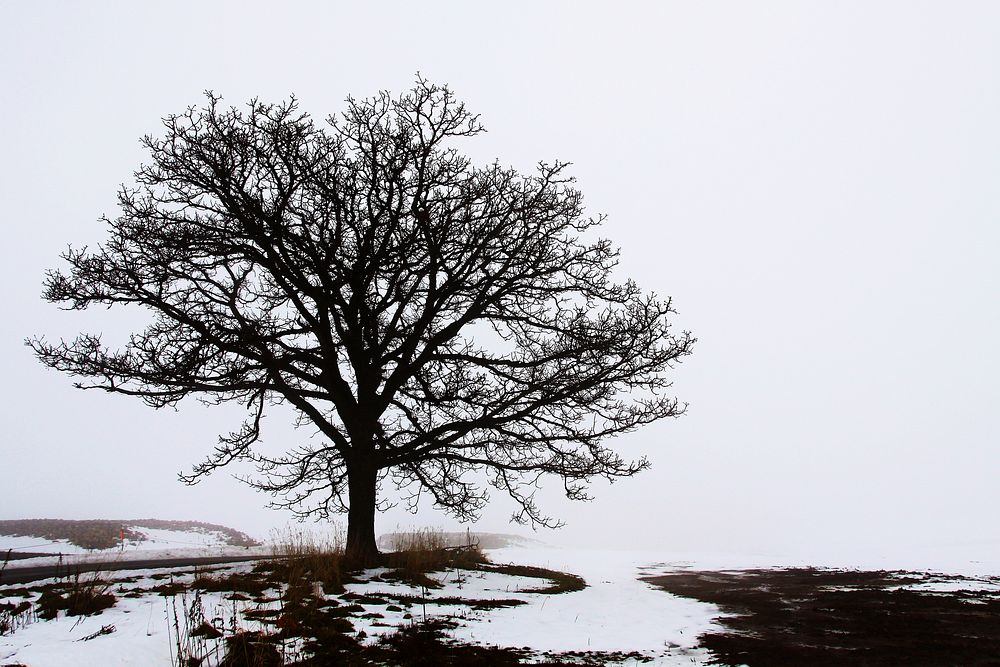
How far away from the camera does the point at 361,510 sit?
12.8m

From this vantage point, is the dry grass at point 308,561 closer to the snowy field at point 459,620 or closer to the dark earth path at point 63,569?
the snowy field at point 459,620

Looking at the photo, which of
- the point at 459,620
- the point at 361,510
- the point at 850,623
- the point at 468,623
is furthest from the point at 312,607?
the point at 850,623

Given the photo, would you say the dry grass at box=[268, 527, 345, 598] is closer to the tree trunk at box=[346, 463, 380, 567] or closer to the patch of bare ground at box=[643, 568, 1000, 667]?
the tree trunk at box=[346, 463, 380, 567]

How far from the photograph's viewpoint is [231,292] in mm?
12773

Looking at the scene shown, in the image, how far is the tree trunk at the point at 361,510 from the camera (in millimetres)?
12617

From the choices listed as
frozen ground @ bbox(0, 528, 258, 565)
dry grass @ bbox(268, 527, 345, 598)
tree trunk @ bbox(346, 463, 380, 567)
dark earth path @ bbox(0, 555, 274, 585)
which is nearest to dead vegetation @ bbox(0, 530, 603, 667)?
dry grass @ bbox(268, 527, 345, 598)

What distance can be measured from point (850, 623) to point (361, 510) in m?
8.82

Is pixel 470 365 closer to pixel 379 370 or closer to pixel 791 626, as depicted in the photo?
pixel 379 370

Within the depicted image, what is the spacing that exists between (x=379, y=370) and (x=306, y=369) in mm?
1665

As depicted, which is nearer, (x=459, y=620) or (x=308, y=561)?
(x=459, y=620)

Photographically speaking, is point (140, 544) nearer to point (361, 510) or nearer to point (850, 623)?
point (361, 510)

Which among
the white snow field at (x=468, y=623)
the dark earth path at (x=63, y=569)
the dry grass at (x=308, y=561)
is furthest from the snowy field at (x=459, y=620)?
the dark earth path at (x=63, y=569)

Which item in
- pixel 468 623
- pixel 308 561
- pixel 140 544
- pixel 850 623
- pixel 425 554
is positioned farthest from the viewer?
pixel 140 544

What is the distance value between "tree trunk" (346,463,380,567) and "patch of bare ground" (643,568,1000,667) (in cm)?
612
